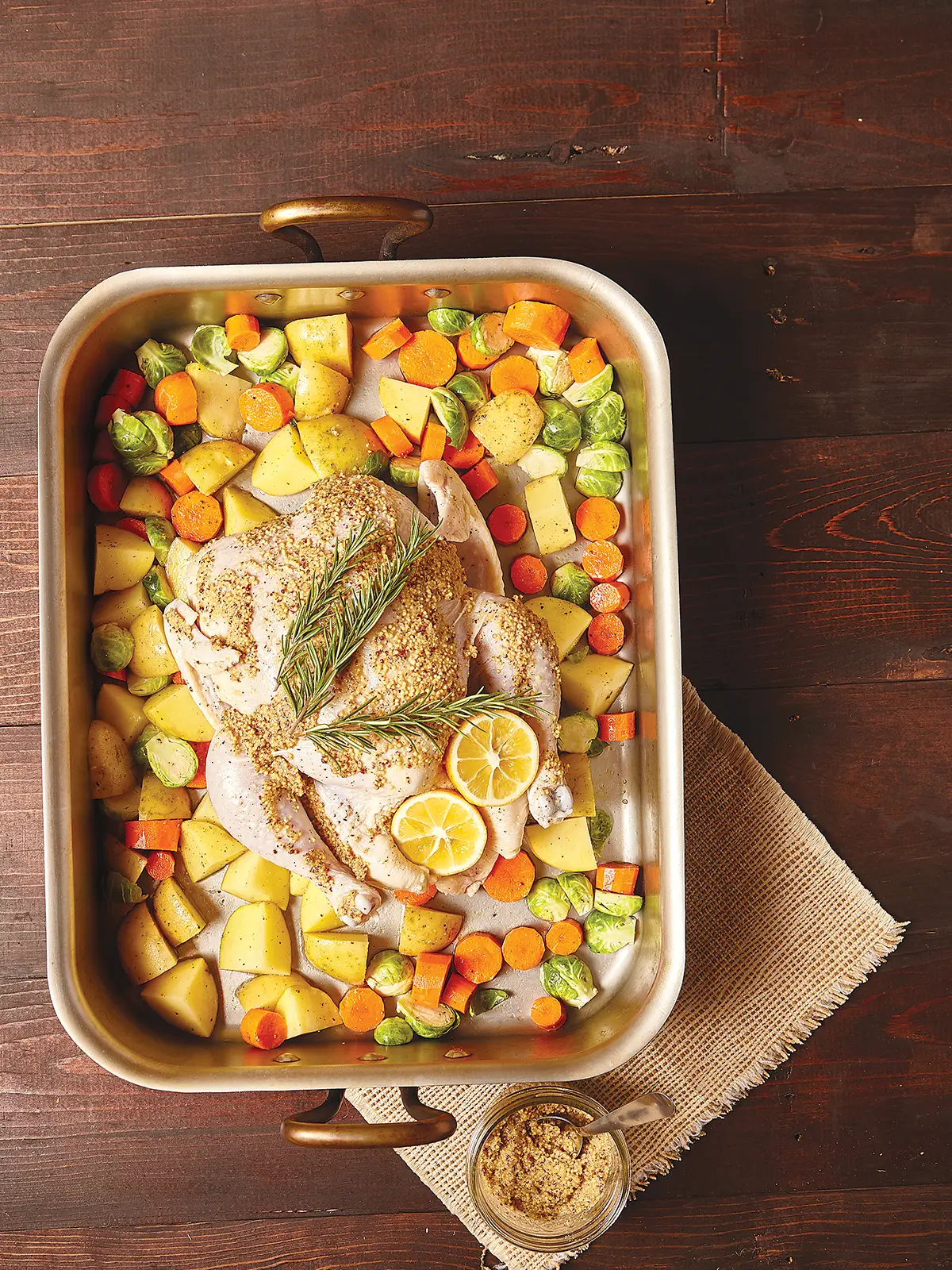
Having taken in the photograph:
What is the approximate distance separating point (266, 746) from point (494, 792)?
0.65 meters

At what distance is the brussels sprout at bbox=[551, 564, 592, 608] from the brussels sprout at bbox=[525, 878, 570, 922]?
2.87ft

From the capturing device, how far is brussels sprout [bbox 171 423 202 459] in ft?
9.56

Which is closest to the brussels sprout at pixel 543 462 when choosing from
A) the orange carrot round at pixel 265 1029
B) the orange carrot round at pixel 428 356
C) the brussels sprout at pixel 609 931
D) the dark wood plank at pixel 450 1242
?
the orange carrot round at pixel 428 356

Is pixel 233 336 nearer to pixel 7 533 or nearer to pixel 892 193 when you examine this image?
pixel 7 533

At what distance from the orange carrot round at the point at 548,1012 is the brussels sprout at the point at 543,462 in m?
1.63

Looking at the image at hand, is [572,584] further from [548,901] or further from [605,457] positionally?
[548,901]

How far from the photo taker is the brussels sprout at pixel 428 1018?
285cm

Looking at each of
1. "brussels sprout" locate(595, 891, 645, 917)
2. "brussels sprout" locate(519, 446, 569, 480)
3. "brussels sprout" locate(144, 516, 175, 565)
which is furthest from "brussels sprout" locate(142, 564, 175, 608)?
"brussels sprout" locate(595, 891, 645, 917)

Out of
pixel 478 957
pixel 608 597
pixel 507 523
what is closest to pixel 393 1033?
pixel 478 957

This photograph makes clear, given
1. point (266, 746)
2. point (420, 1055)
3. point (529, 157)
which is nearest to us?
point (266, 746)

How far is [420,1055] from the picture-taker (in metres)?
2.82

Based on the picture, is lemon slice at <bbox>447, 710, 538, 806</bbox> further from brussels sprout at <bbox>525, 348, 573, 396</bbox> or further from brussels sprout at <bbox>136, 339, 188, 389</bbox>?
brussels sprout at <bbox>136, 339, 188, 389</bbox>

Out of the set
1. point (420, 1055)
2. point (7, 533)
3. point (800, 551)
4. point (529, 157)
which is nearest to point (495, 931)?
point (420, 1055)

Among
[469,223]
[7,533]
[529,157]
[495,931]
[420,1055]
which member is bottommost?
[420,1055]
